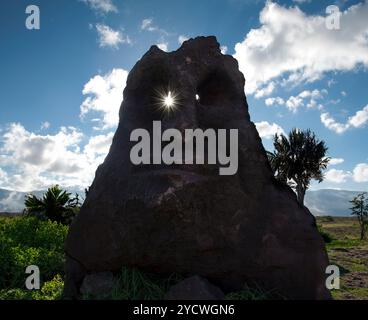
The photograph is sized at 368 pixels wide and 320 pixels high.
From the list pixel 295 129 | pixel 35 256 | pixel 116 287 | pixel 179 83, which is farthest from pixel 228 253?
pixel 295 129

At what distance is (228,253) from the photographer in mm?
5793

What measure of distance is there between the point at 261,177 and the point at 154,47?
2.91 meters

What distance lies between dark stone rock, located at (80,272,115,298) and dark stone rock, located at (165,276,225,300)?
0.98m

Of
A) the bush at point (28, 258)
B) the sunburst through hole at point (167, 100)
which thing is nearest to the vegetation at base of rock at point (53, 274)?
the bush at point (28, 258)

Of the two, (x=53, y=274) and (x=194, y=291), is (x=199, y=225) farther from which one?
(x=53, y=274)

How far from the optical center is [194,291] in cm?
520

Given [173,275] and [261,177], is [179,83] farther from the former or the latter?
[173,275]

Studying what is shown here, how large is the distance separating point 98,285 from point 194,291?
154 centimetres

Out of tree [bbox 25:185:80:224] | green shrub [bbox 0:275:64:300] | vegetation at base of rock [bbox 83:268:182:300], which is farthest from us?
tree [bbox 25:185:80:224]

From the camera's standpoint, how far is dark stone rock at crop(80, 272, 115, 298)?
5.83 meters

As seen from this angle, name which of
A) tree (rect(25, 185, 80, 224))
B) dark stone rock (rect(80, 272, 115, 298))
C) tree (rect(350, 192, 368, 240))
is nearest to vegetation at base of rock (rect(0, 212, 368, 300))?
dark stone rock (rect(80, 272, 115, 298))

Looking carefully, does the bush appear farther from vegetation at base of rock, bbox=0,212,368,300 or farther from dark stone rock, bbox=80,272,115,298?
dark stone rock, bbox=80,272,115,298
